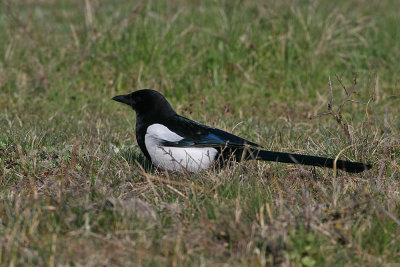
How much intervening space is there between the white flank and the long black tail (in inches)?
14.2

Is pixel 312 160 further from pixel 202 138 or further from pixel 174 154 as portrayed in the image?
pixel 174 154

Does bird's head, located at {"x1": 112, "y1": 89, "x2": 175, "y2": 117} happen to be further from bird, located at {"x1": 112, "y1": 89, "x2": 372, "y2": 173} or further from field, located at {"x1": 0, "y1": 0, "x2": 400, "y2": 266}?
field, located at {"x1": 0, "y1": 0, "x2": 400, "y2": 266}

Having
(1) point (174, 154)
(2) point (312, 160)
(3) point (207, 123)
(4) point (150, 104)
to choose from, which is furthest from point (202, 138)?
(3) point (207, 123)

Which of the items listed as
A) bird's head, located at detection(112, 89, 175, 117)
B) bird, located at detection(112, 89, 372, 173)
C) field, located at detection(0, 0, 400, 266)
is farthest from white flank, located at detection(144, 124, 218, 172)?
bird's head, located at detection(112, 89, 175, 117)

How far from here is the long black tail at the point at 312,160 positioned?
343 centimetres

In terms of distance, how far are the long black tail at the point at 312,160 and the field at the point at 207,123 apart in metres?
0.08

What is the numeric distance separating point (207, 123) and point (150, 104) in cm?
104

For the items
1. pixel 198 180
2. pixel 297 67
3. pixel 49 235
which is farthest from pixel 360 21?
pixel 49 235

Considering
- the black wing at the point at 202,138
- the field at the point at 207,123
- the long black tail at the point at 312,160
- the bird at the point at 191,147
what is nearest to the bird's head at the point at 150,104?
the bird at the point at 191,147

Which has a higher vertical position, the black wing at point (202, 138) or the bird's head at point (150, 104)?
the bird's head at point (150, 104)

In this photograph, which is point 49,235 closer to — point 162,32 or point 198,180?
point 198,180

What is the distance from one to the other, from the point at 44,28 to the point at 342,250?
596 centimetres

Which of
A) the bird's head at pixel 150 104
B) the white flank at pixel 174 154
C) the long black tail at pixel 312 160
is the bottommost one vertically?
the white flank at pixel 174 154

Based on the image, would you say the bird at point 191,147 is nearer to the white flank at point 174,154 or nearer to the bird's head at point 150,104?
the white flank at point 174,154
